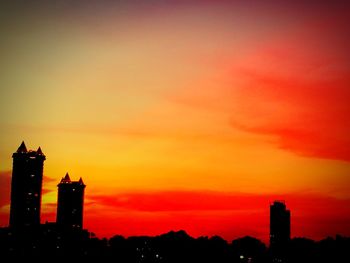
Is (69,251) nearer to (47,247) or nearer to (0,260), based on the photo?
(47,247)

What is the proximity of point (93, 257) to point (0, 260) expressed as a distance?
1557 inches

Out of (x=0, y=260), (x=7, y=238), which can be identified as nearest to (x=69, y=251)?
(x=7, y=238)

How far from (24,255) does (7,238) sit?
642 inches

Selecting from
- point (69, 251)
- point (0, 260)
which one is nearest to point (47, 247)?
point (69, 251)

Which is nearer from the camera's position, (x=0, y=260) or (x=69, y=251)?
(x=0, y=260)

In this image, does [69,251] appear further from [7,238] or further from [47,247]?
[7,238]

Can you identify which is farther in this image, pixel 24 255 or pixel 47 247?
pixel 47 247

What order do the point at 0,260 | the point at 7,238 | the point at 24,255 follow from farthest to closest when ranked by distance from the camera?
the point at 7,238 → the point at 24,255 → the point at 0,260

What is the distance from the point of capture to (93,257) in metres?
192

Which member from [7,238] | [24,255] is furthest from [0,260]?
[7,238]

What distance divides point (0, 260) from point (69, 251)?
42374 millimetres

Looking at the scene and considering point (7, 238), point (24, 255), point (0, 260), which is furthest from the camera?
point (7, 238)

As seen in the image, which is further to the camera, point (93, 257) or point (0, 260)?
point (93, 257)

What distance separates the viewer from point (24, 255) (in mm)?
178375
